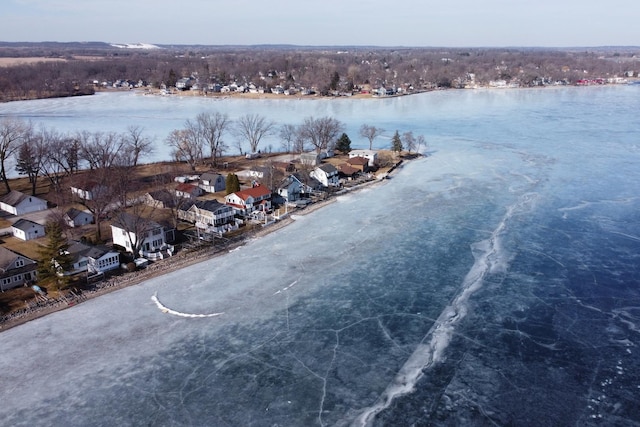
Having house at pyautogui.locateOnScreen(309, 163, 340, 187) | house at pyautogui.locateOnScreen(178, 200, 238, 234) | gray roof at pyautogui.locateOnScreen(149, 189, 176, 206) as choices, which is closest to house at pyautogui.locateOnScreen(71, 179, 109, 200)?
gray roof at pyautogui.locateOnScreen(149, 189, 176, 206)

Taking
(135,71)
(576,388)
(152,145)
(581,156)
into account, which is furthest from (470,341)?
(135,71)

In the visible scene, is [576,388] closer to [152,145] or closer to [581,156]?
[581,156]

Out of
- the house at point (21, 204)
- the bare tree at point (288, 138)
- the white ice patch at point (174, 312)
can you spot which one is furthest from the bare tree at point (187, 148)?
the white ice patch at point (174, 312)

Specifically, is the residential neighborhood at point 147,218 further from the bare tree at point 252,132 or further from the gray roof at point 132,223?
the bare tree at point 252,132

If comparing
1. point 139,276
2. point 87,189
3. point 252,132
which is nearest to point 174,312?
point 139,276

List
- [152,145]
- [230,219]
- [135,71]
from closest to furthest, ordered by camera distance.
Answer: [230,219] < [152,145] < [135,71]
